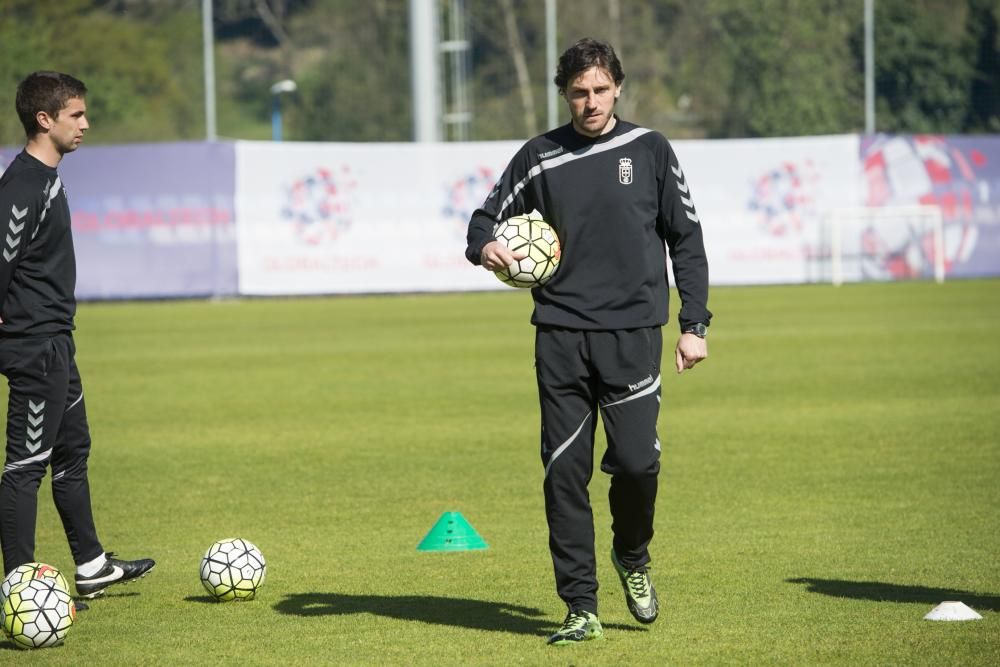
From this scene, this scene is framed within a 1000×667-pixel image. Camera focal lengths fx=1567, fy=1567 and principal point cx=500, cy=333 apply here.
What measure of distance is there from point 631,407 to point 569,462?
1.07ft

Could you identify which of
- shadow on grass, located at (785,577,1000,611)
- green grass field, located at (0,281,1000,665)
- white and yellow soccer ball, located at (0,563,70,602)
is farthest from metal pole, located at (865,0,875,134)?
white and yellow soccer ball, located at (0,563,70,602)

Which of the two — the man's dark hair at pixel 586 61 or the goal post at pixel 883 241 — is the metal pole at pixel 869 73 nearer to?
the goal post at pixel 883 241

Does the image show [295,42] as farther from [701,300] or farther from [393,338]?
A: [701,300]

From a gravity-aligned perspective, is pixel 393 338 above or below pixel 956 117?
below

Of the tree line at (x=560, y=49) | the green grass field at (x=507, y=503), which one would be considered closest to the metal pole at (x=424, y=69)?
the tree line at (x=560, y=49)

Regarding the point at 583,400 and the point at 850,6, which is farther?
the point at 850,6

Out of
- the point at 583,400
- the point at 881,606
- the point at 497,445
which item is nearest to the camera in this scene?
the point at 583,400

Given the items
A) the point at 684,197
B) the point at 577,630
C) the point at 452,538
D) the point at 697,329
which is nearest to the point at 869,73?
the point at 452,538

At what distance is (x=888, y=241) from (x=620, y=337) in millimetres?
26236

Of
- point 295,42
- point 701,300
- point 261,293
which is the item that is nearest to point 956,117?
point 261,293

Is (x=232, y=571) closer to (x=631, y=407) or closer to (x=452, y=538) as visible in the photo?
(x=452, y=538)

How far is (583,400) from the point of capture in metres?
6.23

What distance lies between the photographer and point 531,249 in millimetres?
6102

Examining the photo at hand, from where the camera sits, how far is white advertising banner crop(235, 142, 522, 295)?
29328mm
